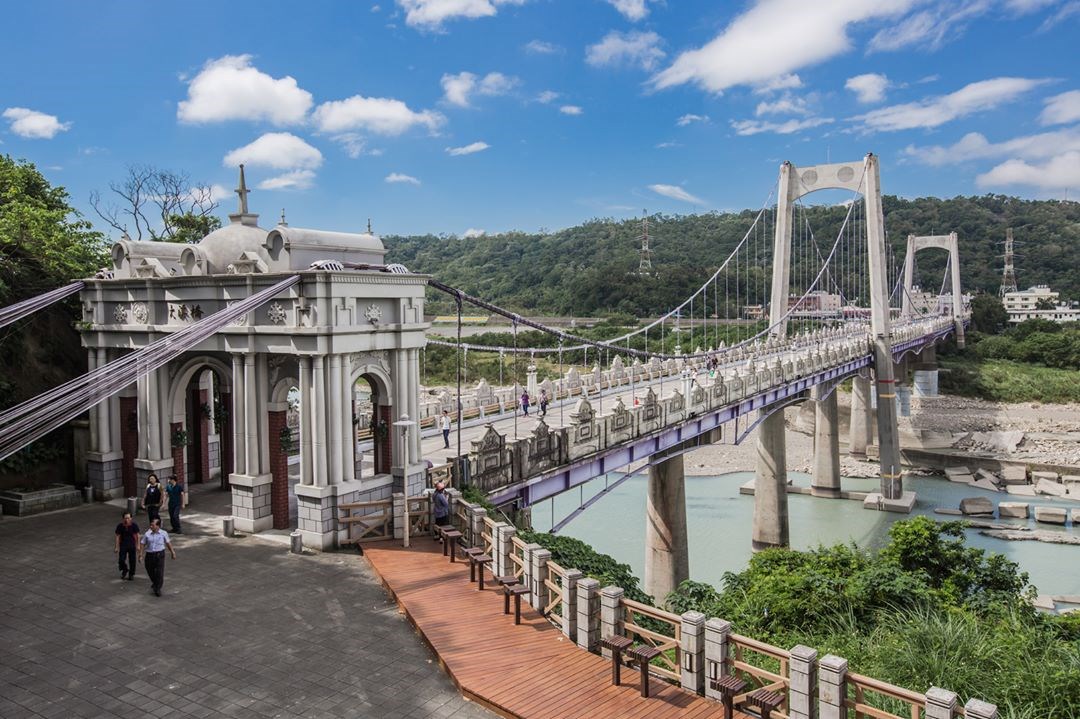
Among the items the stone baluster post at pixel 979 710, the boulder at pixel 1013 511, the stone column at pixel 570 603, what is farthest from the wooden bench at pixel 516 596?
the boulder at pixel 1013 511

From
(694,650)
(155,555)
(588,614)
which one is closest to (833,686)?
(694,650)

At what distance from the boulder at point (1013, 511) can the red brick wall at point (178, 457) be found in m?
42.2

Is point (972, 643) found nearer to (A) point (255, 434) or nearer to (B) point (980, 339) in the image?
(A) point (255, 434)

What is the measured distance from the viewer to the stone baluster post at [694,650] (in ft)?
33.7

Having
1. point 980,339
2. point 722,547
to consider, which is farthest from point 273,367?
point 980,339

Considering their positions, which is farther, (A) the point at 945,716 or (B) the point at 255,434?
(B) the point at 255,434

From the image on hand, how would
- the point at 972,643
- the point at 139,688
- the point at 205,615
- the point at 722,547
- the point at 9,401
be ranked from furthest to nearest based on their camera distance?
1. the point at 722,547
2. the point at 9,401
3. the point at 205,615
4. the point at 972,643
5. the point at 139,688

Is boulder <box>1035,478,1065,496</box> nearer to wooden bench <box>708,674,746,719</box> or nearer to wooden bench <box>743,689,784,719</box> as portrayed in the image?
wooden bench <box>743,689,784,719</box>

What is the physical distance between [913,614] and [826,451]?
115 feet

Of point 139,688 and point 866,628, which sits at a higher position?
point 139,688

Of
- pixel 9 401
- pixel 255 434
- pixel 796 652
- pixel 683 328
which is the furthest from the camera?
pixel 683 328

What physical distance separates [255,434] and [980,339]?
9511 centimetres

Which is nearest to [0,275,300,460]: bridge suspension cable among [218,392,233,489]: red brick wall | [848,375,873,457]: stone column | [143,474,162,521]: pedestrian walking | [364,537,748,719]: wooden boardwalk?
[143,474,162,521]: pedestrian walking

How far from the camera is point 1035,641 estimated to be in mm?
13258
